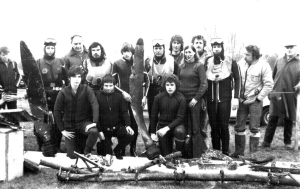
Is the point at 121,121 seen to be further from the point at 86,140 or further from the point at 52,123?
the point at 52,123

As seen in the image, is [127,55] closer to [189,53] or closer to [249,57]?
[189,53]

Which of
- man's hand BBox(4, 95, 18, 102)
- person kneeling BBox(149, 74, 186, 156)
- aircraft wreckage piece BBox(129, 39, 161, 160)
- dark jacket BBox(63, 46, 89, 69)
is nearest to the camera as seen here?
person kneeling BBox(149, 74, 186, 156)

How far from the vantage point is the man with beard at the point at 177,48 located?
5652mm

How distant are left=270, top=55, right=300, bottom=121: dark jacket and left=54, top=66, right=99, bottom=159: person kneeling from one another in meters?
3.47

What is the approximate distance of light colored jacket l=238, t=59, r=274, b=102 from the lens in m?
5.53

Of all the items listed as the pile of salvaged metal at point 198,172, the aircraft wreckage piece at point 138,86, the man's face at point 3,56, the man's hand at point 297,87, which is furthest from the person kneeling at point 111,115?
the man's hand at point 297,87

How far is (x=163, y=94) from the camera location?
5.12 meters

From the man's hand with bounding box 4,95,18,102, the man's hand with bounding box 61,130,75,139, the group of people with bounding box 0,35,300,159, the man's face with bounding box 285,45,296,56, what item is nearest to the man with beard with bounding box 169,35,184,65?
the group of people with bounding box 0,35,300,159

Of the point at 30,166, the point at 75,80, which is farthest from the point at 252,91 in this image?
the point at 30,166

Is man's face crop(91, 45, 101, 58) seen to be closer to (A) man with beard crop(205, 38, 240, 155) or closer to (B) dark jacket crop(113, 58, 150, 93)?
(B) dark jacket crop(113, 58, 150, 93)

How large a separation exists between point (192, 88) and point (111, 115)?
1.25 metres

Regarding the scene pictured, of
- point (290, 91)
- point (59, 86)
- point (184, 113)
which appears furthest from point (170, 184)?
point (290, 91)

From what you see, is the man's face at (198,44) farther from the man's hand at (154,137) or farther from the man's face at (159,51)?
the man's hand at (154,137)

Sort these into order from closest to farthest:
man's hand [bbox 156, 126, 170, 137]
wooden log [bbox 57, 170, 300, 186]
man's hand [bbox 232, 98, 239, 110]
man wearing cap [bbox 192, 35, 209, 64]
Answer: wooden log [bbox 57, 170, 300, 186]
man's hand [bbox 156, 126, 170, 137]
man's hand [bbox 232, 98, 239, 110]
man wearing cap [bbox 192, 35, 209, 64]
